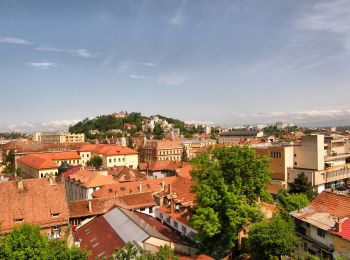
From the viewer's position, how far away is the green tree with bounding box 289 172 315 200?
58531 millimetres

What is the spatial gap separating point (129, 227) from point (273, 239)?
1423 cm

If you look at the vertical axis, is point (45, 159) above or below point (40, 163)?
above

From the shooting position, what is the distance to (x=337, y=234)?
2742 cm

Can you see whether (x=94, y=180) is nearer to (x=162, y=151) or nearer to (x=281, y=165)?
(x=281, y=165)

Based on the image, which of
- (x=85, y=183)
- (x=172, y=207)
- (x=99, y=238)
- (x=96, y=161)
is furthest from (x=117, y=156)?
(x=99, y=238)

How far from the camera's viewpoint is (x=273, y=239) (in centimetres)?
2914

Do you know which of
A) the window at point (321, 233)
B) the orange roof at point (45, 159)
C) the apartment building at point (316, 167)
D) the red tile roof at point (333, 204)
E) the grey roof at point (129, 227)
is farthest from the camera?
the orange roof at point (45, 159)

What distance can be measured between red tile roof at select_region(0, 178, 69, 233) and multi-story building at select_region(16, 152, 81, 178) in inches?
1610

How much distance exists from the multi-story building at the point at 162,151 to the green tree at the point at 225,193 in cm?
8477

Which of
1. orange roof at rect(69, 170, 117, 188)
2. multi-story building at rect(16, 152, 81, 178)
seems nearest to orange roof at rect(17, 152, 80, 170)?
multi-story building at rect(16, 152, 81, 178)

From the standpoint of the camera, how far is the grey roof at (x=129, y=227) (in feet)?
105

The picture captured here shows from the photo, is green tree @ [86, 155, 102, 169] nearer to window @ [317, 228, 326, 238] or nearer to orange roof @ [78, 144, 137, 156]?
orange roof @ [78, 144, 137, 156]

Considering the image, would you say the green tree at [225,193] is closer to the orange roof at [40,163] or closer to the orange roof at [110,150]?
the orange roof at [40,163]

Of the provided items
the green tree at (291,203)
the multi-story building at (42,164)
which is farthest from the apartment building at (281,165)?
the multi-story building at (42,164)
